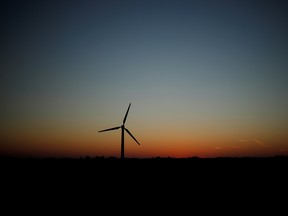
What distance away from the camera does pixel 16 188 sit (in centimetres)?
4319

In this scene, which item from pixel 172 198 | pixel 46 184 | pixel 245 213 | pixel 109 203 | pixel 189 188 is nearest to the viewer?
pixel 245 213

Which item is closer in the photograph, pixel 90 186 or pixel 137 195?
pixel 137 195

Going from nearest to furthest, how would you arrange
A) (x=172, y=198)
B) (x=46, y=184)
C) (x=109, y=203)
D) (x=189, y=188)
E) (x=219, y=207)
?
(x=219, y=207), (x=109, y=203), (x=172, y=198), (x=189, y=188), (x=46, y=184)

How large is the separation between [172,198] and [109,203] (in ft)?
31.1

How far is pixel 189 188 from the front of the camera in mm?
42812

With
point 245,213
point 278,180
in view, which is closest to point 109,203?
point 245,213

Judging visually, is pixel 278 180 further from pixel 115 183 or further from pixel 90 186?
pixel 90 186

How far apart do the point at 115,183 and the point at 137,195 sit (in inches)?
396

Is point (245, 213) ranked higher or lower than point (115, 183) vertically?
lower

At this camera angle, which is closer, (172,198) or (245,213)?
(245,213)

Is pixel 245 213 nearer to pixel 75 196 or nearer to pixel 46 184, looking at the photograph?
pixel 75 196

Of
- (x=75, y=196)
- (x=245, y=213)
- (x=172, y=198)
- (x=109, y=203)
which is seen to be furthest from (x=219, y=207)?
(x=75, y=196)

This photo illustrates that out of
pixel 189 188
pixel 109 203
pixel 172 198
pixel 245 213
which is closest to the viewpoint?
pixel 245 213

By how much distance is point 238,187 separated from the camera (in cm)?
4288
